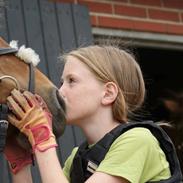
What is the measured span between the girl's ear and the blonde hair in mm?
13

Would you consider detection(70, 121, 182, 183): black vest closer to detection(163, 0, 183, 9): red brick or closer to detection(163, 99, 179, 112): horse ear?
detection(163, 0, 183, 9): red brick

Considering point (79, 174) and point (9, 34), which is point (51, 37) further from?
point (79, 174)

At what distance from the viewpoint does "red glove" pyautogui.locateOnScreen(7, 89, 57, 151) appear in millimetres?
1695

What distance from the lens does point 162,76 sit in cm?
502

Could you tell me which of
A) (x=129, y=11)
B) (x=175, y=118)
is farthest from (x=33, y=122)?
(x=175, y=118)

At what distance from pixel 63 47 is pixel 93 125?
1151 millimetres

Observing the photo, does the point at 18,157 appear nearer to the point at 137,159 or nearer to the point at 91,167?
the point at 91,167

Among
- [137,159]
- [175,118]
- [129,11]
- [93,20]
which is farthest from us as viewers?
[175,118]

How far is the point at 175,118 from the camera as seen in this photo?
4.85 metres

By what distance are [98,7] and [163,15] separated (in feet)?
1.54

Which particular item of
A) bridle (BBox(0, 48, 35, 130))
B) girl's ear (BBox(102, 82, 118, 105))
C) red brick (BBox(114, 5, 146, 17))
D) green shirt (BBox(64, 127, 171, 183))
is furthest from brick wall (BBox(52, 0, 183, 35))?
green shirt (BBox(64, 127, 171, 183))

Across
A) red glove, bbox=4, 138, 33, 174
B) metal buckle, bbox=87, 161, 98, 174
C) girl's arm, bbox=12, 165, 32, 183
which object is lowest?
girl's arm, bbox=12, 165, 32, 183

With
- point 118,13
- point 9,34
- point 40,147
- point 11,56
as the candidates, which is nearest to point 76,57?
point 11,56

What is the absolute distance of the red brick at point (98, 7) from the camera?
10.5 feet
